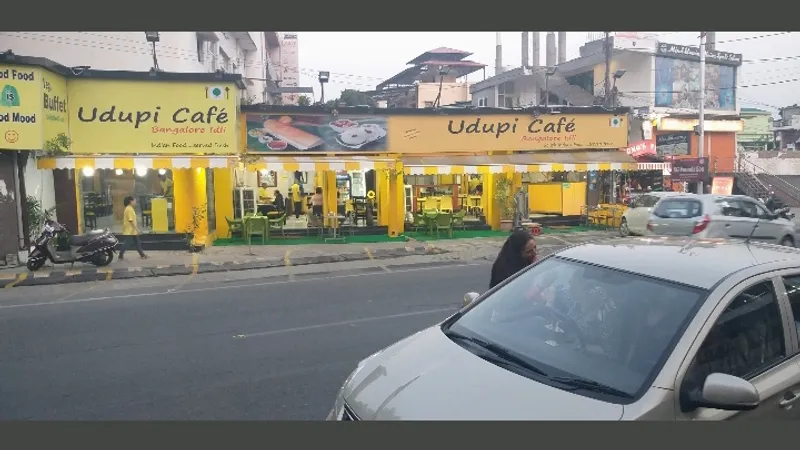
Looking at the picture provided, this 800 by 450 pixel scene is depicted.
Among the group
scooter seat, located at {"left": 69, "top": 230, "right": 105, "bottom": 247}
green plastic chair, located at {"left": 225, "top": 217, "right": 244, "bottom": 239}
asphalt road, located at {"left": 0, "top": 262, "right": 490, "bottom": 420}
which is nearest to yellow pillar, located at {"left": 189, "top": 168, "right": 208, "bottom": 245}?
green plastic chair, located at {"left": 225, "top": 217, "right": 244, "bottom": 239}

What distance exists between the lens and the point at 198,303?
986 centimetres

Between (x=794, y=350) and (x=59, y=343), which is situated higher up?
(x=794, y=350)

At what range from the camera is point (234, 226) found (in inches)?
738

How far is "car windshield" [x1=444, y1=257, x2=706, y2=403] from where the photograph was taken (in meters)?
3.00

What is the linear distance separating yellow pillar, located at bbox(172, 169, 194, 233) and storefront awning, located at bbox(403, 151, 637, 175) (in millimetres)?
6607

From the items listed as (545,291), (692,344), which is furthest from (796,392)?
(545,291)

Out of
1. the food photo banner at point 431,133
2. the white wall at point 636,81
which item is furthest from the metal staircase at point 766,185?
the food photo banner at point 431,133

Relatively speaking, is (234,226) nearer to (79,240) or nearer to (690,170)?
(79,240)

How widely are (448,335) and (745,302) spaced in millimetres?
1646

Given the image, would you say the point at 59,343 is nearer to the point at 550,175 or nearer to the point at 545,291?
the point at 545,291

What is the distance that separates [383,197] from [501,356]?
1703 centimetres

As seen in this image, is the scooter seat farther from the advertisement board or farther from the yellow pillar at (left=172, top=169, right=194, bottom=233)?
the advertisement board

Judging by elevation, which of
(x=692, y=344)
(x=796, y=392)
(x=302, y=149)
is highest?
(x=302, y=149)

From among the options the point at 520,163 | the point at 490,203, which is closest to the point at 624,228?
the point at 520,163
